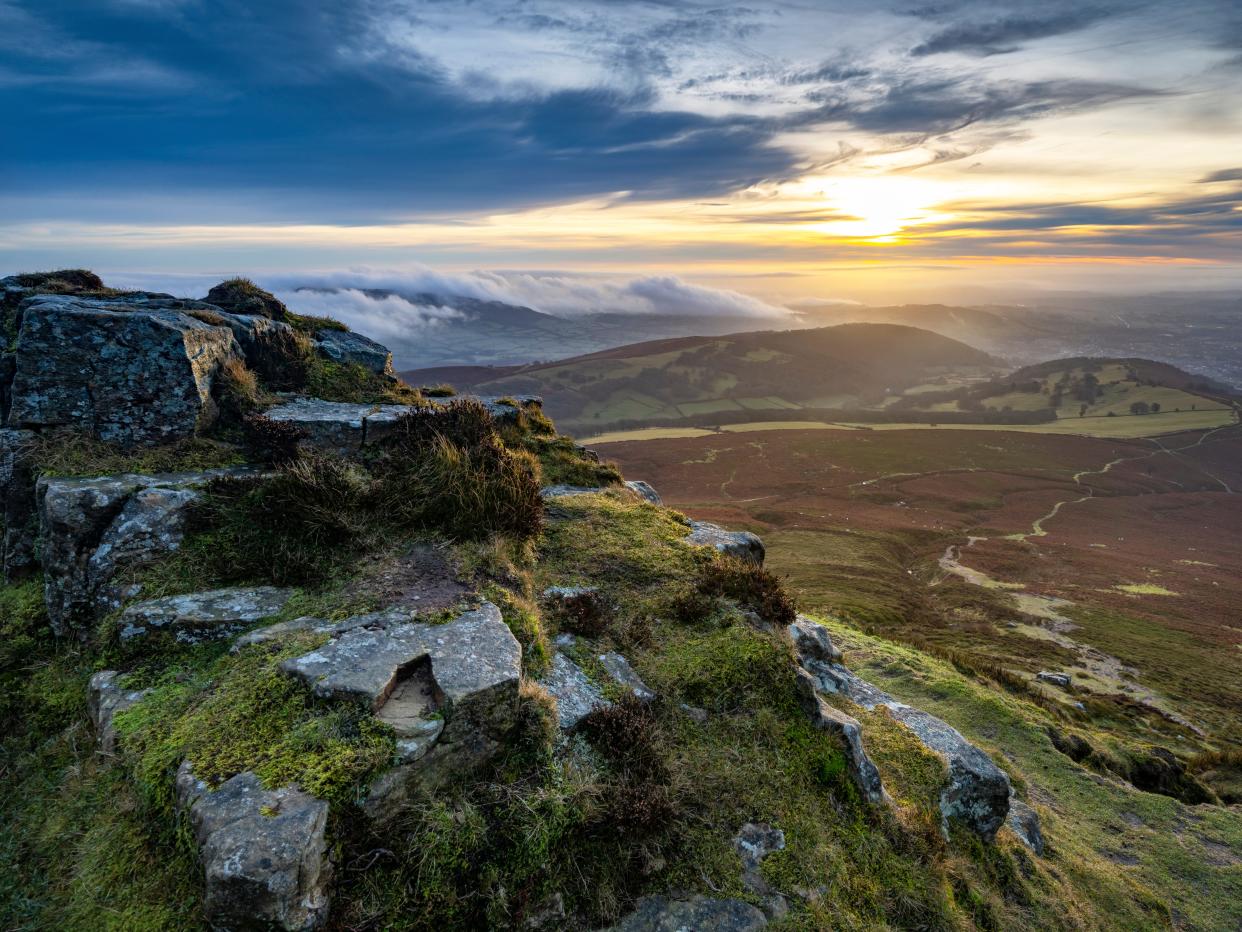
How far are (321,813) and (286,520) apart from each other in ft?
15.4

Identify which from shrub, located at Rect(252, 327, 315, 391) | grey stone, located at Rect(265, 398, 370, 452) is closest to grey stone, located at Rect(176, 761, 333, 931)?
grey stone, located at Rect(265, 398, 370, 452)

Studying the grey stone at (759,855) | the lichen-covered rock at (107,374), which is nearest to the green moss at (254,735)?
the grey stone at (759,855)

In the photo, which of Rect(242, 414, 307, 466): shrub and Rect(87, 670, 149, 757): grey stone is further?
Rect(242, 414, 307, 466): shrub

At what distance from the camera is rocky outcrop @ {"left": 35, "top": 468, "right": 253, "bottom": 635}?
24.4 feet

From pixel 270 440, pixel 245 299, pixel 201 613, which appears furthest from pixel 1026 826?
pixel 245 299

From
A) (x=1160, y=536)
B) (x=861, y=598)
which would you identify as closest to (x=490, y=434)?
(x=861, y=598)

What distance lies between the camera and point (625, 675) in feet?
25.0

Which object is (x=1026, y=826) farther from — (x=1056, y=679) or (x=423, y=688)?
(x=1056, y=679)

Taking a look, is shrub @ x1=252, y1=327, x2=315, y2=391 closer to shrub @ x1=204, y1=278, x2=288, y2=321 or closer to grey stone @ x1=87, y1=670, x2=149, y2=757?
shrub @ x1=204, y1=278, x2=288, y2=321

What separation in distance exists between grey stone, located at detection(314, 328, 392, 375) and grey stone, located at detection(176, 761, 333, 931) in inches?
466

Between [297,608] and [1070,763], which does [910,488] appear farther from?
[297,608]

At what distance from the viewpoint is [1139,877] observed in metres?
11.1

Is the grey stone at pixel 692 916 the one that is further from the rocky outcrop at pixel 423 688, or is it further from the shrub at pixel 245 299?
the shrub at pixel 245 299

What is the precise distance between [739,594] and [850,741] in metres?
2.47
